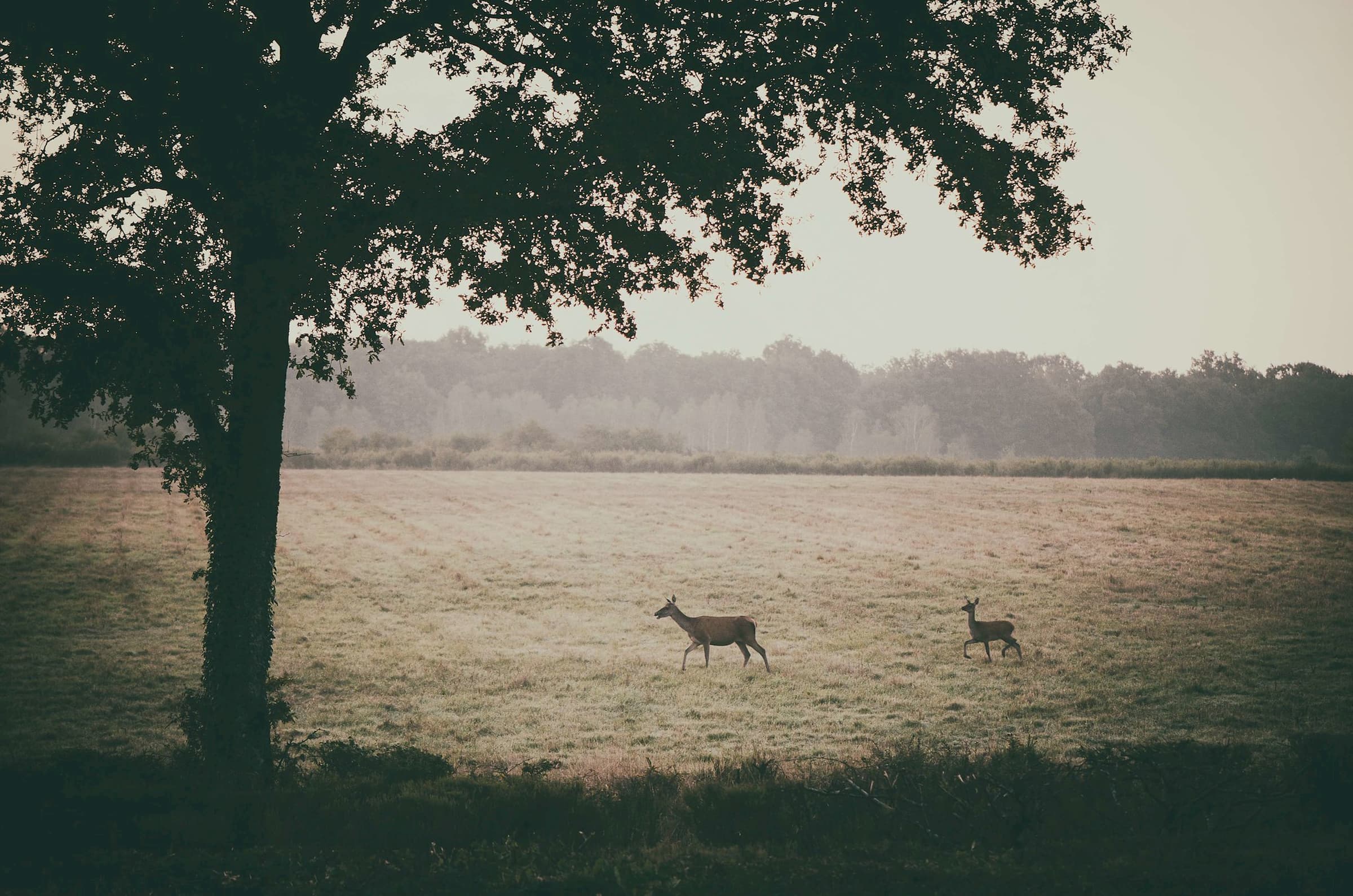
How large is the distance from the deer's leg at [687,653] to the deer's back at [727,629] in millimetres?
356

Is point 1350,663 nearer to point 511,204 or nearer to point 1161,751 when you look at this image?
point 1161,751

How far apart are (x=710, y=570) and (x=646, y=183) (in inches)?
859

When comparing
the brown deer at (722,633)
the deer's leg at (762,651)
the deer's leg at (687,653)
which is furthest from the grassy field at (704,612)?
the brown deer at (722,633)

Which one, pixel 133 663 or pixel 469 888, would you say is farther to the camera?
pixel 133 663

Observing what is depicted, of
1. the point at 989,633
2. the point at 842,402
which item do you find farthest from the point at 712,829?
the point at 842,402

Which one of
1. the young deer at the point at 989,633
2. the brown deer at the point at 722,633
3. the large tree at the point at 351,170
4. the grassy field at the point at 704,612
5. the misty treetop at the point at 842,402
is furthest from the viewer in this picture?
the misty treetop at the point at 842,402

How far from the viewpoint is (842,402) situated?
143500 mm

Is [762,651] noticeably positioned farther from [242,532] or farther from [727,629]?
[242,532]

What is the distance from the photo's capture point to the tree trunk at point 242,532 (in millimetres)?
9703

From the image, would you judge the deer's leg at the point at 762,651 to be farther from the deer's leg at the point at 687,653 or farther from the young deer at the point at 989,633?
the young deer at the point at 989,633

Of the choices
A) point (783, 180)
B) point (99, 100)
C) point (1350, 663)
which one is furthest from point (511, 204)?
point (1350, 663)

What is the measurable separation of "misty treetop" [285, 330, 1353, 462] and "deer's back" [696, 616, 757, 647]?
253 feet

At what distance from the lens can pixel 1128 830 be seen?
7000 mm

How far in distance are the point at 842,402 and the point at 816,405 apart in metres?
4.78
